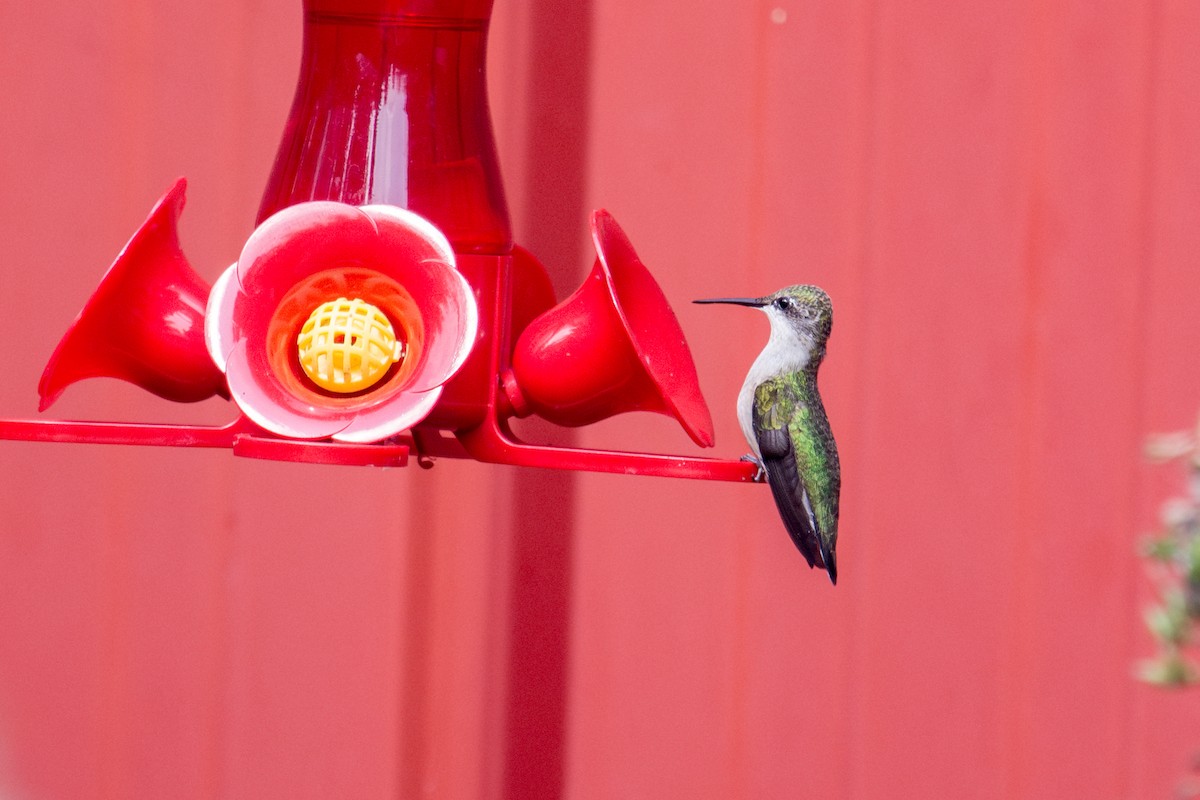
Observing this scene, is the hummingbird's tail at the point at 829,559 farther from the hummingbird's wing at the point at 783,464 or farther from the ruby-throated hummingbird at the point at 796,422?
the hummingbird's wing at the point at 783,464

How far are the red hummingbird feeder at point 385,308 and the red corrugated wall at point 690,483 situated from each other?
3.77 ft

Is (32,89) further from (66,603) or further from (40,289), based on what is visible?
(66,603)

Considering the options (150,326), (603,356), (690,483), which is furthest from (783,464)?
(690,483)

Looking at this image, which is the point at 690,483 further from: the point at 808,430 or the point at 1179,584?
the point at 1179,584

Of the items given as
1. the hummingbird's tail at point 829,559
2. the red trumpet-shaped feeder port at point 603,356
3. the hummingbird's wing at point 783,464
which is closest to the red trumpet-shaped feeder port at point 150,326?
the red trumpet-shaped feeder port at point 603,356

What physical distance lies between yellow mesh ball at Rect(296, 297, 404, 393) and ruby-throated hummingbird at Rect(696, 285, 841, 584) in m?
0.65

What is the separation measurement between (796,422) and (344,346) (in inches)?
32.0

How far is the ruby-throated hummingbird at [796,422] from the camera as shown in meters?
1.90

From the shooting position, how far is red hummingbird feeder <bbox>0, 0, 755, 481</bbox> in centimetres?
136

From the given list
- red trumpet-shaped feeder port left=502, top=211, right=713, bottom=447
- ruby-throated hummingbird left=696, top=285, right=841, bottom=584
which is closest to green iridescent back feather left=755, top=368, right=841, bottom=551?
ruby-throated hummingbird left=696, top=285, right=841, bottom=584

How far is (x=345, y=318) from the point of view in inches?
55.3

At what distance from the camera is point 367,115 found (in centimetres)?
154

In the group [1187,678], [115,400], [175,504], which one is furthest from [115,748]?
[1187,678]

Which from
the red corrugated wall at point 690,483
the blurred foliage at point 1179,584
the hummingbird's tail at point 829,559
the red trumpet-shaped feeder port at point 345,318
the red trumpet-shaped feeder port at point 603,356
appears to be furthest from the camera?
the red corrugated wall at point 690,483
